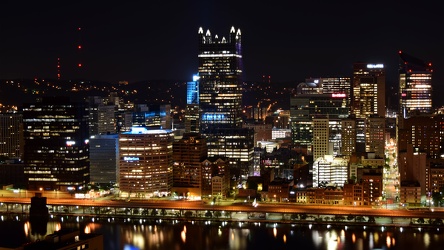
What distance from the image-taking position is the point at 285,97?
251ft

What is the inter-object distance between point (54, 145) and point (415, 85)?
3264cm

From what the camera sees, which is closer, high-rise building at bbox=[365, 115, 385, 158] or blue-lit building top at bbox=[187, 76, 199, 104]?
high-rise building at bbox=[365, 115, 385, 158]

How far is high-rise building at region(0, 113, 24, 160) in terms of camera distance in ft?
149

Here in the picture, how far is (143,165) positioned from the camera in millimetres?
33062

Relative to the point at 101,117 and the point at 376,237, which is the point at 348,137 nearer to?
the point at 101,117

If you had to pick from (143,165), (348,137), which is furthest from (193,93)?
(143,165)

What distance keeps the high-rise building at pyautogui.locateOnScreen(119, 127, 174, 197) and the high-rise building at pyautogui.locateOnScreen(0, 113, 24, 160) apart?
1451 cm

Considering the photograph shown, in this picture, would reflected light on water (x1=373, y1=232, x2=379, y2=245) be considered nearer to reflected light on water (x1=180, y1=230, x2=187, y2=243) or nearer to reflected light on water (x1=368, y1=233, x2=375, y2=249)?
reflected light on water (x1=368, y1=233, x2=375, y2=249)

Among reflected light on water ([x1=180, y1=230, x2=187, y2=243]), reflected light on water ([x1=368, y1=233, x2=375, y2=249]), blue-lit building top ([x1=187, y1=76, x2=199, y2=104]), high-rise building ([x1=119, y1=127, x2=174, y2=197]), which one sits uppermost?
blue-lit building top ([x1=187, y1=76, x2=199, y2=104])

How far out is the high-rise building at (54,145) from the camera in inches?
1352

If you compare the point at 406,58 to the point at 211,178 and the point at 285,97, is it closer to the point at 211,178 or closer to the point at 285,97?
the point at 285,97

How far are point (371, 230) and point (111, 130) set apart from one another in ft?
88.9

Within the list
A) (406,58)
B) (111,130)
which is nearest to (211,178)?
(111,130)

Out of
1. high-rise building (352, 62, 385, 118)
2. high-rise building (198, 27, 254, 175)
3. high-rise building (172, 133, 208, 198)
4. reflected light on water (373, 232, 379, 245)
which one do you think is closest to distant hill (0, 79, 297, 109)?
high-rise building (198, 27, 254, 175)
